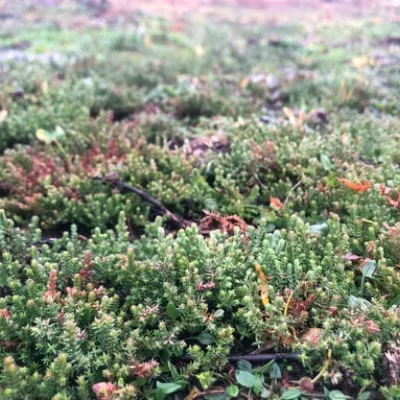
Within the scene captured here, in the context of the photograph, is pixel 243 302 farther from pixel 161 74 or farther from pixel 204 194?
pixel 161 74

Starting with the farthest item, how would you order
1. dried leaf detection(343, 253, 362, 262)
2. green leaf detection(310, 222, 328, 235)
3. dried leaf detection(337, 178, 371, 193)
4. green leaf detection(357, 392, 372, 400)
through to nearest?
dried leaf detection(337, 178, 371, 193) < green leaf detection(310, 222, 328, 235) < dried leaf detection(343, 253, 362, 262) < green leaf detection(357, 392, 372, 400)

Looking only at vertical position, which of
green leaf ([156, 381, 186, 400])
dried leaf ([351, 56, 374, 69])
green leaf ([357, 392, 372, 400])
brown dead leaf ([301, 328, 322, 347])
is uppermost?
dried leaf ([351, 56, 374, 69])

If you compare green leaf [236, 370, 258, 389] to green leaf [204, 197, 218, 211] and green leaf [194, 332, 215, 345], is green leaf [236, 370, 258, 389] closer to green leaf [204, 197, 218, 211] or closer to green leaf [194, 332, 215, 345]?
green leaf [194, 332, 215, 345]

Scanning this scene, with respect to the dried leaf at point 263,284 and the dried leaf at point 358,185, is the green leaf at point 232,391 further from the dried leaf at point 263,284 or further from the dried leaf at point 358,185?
the dried leaf at point 358,185

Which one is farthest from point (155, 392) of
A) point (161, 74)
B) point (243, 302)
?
point (161, 74)

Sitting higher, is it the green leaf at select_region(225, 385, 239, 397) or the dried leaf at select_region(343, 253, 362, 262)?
the dried leaf at select_region(343, 253, 362, 262)

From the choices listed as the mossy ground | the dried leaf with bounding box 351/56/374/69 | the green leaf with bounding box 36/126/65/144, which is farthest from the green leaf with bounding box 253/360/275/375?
the dried leaf with bounding box 351/56/374/69

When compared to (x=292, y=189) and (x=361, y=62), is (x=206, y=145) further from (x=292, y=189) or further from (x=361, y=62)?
(x=361, y=62)

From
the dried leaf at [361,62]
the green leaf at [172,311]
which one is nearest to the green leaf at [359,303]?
the green leaf at [172,311]
